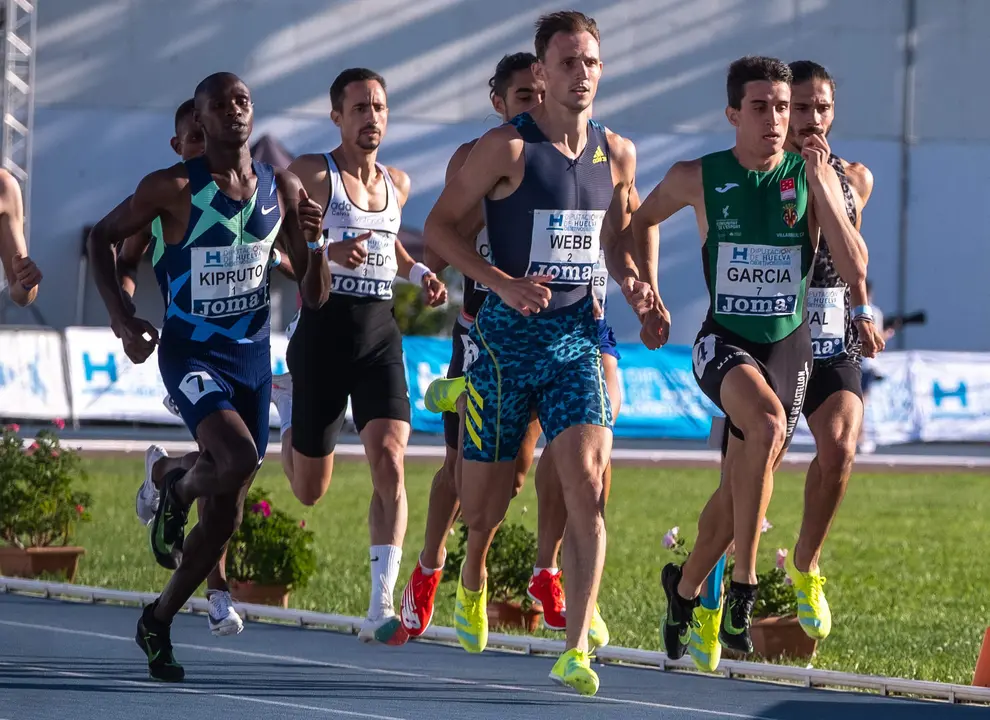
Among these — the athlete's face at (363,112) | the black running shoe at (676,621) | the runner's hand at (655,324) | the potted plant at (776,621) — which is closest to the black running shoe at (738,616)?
the black running shoe at (676,621)

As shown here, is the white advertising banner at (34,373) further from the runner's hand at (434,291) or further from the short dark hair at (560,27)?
the short dark hair at (560,27)

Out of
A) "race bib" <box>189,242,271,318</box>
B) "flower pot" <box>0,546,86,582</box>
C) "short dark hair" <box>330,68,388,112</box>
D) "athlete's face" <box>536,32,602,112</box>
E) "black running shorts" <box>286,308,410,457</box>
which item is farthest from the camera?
"flower pot" <box>0,546,86,582</box>

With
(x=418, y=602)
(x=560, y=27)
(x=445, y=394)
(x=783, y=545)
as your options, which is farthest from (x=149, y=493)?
(x=783, y=545)

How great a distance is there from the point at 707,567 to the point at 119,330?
9.16 feet

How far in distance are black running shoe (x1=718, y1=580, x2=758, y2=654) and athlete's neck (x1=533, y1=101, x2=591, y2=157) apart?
2.02m

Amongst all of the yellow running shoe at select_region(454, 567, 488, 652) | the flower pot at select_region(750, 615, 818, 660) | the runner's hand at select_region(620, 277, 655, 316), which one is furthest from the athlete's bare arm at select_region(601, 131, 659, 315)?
the flower pot at select_region(750, 615, 818, 660)

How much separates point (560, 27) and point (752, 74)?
1.00 meters

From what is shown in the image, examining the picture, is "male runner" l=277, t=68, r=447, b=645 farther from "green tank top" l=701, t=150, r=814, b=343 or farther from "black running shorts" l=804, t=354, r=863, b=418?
"black running shorts" l=804, t=354, r=863, b=418

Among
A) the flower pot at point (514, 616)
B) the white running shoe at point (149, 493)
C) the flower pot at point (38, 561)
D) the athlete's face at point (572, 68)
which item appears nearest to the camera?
the athlete's face at point (572, 68)

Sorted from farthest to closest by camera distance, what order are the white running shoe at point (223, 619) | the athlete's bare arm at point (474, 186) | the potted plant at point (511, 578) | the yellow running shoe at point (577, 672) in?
1. the potted plant at point (511, 578)
2. the white running shoe at point (223, 619)
3. the athlete's bare arm at point (474, 186)
4. the yellow running shoe at point (577, 672)

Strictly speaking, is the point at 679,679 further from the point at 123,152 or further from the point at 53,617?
the point at 123,152

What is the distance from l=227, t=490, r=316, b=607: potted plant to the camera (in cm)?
1188

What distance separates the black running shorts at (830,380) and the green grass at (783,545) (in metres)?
1.91

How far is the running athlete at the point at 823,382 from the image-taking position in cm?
835
